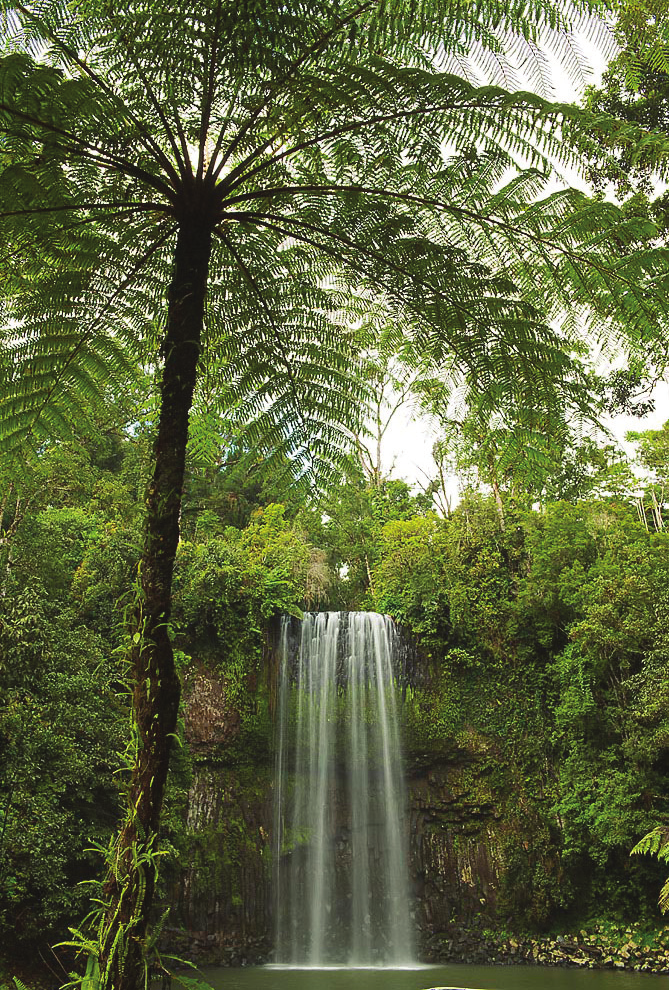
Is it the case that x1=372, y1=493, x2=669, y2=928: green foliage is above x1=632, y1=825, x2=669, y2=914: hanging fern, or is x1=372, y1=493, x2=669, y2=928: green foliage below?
above

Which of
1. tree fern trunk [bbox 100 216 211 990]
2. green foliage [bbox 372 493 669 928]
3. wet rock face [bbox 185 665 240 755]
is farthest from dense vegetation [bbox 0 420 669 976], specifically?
tree fern trunk [bbox 100 216 211 990]

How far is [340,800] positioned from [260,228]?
928 cm

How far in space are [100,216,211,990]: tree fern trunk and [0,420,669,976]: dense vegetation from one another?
4974 mm

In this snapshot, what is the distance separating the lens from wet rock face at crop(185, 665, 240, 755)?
10.1 metres

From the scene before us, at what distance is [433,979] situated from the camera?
7.73m

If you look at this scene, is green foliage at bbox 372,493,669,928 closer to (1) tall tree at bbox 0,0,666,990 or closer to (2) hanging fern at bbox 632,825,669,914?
(2) hanging fern at bbox 632,825,669,914

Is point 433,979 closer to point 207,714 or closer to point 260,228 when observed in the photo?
point 207,714

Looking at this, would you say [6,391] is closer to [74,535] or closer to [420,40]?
[420,40]

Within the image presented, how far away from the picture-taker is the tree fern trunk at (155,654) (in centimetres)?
158

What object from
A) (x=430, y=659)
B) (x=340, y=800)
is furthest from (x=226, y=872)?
(x=430, y=659)

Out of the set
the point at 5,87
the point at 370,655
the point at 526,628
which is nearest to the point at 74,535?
the point at 370,655

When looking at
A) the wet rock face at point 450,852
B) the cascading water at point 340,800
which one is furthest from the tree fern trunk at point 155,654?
the wet rock face at point 450,852

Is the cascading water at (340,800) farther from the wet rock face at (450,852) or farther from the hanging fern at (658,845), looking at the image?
the hanging fern at (658,845)

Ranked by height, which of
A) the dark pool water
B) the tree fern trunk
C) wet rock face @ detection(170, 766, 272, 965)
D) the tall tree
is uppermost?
the tall tree
